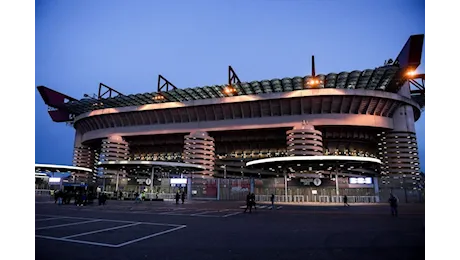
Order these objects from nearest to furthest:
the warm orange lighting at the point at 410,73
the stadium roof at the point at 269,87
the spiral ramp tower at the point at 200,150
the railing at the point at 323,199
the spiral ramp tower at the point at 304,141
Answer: the railing at the point at 323,199
the stadium roof at the point at 269,87
the warm orange lighting at the point at 410,73
the spiral ramp tower at the point at 304,141
the spiral ramp tower at the point at 200,150

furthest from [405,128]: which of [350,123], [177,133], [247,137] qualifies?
[177,133]

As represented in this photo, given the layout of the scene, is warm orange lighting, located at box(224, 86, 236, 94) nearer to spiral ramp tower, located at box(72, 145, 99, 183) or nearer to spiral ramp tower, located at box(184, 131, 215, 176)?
spiral ramp tower, located at box(184, 131, 215, 176)

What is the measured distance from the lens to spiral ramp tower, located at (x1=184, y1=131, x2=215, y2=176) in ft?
234

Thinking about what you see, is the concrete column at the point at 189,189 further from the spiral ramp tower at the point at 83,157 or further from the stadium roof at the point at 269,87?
the spiral ramp tower at the point at 83,157

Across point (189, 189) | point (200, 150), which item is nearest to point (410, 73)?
point (200, 150)

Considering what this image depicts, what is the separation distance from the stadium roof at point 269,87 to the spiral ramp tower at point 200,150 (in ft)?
33.5

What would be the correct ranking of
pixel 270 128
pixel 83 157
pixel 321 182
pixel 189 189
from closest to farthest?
pixel 321 182 → pixel 189 189 → pixel 270 128 → pixel 83 157

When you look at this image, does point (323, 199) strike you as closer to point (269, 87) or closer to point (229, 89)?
point (269, 87)

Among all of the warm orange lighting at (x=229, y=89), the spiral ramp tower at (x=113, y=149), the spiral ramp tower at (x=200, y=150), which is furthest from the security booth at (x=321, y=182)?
the spiral ramp tower at (x=113, y=149)

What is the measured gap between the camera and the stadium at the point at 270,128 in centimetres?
5055

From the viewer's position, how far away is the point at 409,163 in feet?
210

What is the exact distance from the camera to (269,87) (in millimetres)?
65000

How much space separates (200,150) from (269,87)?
2401 cm

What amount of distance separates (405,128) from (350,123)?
47.5ft
